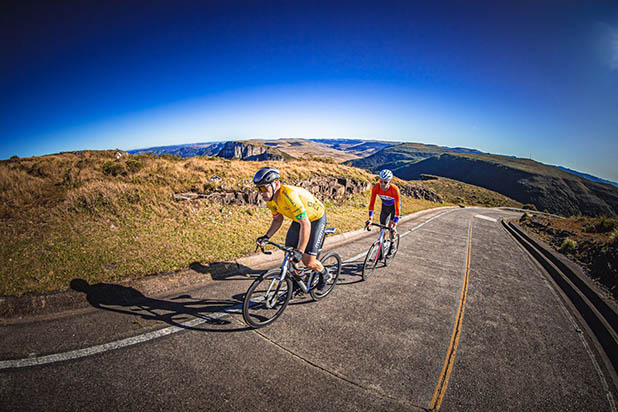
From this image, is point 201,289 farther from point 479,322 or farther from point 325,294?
point 479,322

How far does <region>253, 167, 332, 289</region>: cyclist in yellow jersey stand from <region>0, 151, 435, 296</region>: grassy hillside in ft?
8.15

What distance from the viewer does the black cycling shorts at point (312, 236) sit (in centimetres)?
391

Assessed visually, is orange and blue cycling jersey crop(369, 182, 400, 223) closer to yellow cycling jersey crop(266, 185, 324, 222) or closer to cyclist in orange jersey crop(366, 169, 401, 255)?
cyclist in orange jersey crop(366, 169, 401, 255)

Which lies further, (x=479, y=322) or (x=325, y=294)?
(x=325, y=294)

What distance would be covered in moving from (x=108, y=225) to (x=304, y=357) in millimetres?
6266

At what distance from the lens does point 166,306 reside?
12.0 ft

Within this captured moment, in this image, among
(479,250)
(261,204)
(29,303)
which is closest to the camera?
(29,303)

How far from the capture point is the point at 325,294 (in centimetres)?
443

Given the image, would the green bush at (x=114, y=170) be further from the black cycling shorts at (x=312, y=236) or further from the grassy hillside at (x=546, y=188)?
the grassy hillside at (x=546, y=188)

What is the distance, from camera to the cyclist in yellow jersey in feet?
10.9

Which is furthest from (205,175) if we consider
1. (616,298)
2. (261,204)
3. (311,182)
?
(616,298)

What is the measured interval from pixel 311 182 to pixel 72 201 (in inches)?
414

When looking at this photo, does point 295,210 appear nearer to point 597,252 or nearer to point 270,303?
point 270,303

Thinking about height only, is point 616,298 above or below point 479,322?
above
